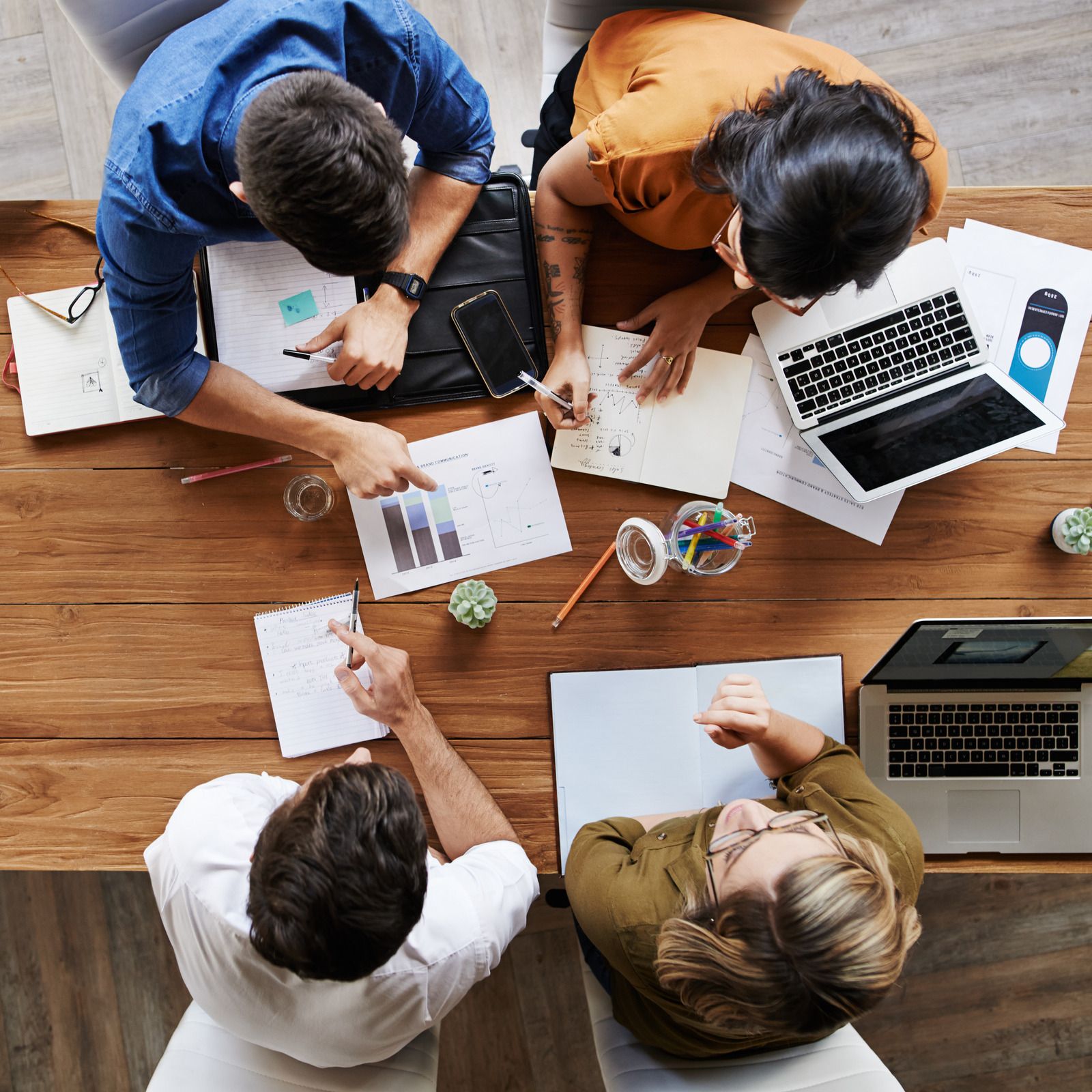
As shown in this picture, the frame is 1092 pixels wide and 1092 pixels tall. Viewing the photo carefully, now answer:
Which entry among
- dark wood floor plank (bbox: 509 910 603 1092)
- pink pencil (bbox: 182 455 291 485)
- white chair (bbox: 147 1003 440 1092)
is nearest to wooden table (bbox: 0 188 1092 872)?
pink pencil (bbox: 182 455 291 485)

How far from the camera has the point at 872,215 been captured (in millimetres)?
964

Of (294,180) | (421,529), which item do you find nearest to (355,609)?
(421,529)

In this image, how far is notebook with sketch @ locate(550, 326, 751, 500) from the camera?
1345mm

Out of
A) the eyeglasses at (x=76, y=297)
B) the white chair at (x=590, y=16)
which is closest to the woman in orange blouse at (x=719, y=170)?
the white chair at (x=590, y=16)

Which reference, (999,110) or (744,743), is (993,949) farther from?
(999,110)

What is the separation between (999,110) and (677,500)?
1.65 meters

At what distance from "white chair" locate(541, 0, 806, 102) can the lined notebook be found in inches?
44.7

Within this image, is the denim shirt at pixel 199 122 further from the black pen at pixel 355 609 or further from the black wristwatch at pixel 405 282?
the black pen at pixel 355 609

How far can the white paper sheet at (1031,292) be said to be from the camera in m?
1.35

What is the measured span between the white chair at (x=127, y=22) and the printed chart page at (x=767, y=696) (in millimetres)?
1370

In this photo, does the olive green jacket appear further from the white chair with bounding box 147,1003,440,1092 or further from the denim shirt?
the denim shirt

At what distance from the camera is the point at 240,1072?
116 centimetres

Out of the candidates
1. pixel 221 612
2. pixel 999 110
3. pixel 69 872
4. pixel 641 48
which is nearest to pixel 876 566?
pixel 641 48

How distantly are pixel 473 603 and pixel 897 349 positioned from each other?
806 mm
